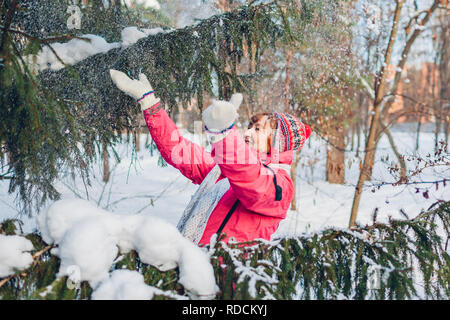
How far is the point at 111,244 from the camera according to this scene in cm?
98

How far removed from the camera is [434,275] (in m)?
1.17

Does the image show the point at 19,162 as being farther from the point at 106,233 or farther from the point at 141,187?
the point at 141,187

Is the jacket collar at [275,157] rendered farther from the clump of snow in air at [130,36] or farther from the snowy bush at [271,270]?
the clump of snow in air at [130,36]

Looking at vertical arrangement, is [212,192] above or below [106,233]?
below

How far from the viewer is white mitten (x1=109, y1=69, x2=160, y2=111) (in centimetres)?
186

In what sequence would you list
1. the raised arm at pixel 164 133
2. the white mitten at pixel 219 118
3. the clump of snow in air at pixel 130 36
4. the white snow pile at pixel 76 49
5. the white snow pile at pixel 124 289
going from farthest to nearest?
the clump of snow in air at pixel 130 36
the raised arm at pixel 164 133
the white snow pile at pixel 76 49
the white mitten at pixel 219 118
the white snow pile at pixel 124 289

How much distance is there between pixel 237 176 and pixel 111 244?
619 mm

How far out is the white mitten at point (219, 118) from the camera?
1337 mm

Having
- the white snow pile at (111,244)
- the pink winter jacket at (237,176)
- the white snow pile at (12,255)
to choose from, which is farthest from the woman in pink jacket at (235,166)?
the white snow pile at (12,255)

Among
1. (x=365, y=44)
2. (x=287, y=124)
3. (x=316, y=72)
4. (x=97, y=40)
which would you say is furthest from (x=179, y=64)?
(x=365, y=44)

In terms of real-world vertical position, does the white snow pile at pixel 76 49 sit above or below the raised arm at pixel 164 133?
above

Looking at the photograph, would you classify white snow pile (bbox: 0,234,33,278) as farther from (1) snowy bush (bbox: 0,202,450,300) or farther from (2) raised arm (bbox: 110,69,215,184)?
(2) raised arm (bbox: 110,69,215,184)

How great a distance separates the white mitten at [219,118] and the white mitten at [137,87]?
696 mm

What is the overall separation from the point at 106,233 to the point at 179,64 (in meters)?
1.49
